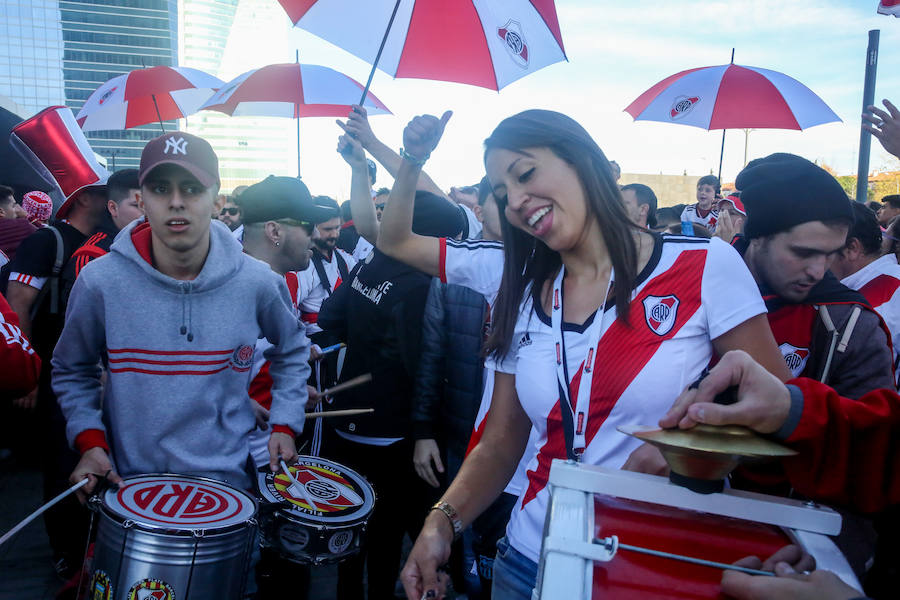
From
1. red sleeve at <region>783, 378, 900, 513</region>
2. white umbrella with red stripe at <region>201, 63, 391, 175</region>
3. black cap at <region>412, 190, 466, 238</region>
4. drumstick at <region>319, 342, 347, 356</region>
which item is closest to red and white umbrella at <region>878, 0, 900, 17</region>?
black cap at <region>412, 190, 466, 238</region>

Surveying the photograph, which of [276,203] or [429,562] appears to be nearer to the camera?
[429,562]

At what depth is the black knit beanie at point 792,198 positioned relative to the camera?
2414 millimetres

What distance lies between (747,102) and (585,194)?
4834mm

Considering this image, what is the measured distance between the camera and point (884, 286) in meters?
4.02

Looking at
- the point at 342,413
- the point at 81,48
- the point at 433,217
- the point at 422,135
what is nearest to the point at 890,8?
the point at 433,217

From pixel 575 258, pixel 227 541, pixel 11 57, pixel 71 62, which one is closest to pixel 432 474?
pixel 227 541

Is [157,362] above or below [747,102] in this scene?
below

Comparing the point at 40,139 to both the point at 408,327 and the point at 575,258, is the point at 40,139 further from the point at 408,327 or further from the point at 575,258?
the point at 575,258

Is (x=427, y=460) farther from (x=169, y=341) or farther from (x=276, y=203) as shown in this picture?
(x=276, y=203)

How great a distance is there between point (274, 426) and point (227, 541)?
726 mm

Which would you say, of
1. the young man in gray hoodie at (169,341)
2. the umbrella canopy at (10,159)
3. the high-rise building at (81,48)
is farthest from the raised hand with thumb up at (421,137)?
the high-rise building at (81,48)

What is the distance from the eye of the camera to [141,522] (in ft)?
6.49

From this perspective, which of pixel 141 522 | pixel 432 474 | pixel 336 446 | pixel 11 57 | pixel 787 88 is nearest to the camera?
pixel 141 522

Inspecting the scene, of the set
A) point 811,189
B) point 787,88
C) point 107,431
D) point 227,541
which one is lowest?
point 227,541
